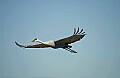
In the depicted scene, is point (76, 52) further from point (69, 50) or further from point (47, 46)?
point (47, 46)

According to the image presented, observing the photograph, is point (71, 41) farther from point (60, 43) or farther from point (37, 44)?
point (37, 44)

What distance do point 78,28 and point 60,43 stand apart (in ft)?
5.45

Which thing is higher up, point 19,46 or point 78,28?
point 78,28

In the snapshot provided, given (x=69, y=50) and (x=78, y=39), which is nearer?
(x=78, y=39)

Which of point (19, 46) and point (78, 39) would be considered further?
point (19, 46)

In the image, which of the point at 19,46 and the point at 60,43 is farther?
the point at 19,46

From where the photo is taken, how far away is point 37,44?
730 inches

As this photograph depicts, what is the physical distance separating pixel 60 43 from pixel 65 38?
0.79 meters

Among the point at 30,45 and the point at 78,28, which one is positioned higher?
the point at 78,28

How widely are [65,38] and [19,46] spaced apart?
3956mm

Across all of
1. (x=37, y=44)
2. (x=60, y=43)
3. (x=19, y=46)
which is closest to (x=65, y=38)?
(x=60, y=43)

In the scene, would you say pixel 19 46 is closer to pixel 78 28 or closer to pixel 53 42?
pixel 53 42

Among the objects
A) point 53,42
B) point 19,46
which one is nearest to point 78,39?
point 53,42

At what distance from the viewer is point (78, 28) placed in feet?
58.3
